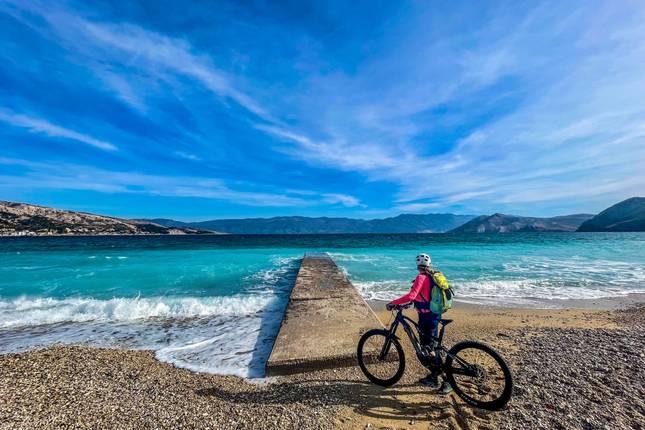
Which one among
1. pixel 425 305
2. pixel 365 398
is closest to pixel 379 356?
pixel 365 398

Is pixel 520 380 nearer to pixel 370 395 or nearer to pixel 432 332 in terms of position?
pixel 432 332

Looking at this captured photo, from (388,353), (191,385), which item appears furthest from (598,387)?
(191,385)

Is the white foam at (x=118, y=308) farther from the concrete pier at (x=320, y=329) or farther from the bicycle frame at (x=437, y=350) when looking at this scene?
the bicycle frame at (x=437, y=350)

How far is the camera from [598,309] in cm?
1012

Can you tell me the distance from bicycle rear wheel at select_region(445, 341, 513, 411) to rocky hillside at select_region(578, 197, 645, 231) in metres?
188

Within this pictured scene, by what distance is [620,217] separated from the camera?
499 ft

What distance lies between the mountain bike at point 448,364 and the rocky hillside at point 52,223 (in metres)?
125

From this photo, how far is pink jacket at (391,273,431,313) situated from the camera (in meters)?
4.57

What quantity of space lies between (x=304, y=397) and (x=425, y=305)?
8.24ft

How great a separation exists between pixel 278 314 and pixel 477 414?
6.99m

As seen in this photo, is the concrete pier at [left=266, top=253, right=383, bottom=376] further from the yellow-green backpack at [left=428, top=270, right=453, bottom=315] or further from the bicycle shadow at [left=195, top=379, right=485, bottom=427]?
the yellow-green backpack at [left=428, top=270, right=453, bottom=315]

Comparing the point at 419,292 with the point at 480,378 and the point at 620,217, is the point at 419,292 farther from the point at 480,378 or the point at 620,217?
the point at 620,217

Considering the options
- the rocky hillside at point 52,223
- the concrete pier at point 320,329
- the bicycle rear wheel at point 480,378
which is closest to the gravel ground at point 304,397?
the bicycle rear wheel at point 480,378

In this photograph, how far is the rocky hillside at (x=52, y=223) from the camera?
3627 inches
